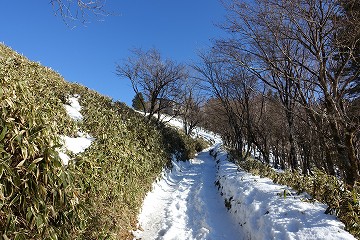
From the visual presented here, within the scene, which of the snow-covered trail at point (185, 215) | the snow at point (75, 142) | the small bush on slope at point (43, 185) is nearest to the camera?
the small bush on slope at point (43, 185)

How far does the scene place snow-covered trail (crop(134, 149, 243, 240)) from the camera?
681cm

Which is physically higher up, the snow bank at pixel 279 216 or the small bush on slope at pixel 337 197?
the small bush on slope at pixel 337 197

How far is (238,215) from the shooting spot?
7.50 metres

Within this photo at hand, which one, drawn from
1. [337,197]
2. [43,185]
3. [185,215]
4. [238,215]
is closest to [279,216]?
[337,197]

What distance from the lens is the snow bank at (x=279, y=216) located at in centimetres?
484

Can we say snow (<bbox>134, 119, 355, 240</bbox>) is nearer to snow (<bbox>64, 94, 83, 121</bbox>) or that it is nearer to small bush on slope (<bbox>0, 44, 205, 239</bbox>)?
small bush on slope (<bbox>0, 44, 205, 239</bbox>)

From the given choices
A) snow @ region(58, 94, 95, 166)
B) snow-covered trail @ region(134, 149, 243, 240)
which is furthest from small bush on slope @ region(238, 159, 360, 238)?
snow @ region(58, 94, 95, 166)

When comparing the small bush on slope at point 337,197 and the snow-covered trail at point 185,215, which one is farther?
the snow-covered trail at point 185,215

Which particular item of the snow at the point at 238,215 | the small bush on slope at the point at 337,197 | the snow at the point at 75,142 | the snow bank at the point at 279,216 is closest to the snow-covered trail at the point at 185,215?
the snow at the point at 238,215

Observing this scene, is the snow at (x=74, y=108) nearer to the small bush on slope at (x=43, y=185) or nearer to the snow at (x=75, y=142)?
the snow at (x=75, y=142)

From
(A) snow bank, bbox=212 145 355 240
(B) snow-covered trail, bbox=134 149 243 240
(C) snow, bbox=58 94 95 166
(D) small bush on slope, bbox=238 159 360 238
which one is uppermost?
(C) snow, bbox=58 94 95 166

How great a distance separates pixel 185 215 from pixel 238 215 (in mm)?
1731

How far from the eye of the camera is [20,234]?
3.17m

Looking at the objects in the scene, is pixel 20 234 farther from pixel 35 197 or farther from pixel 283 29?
pixel 283 29
